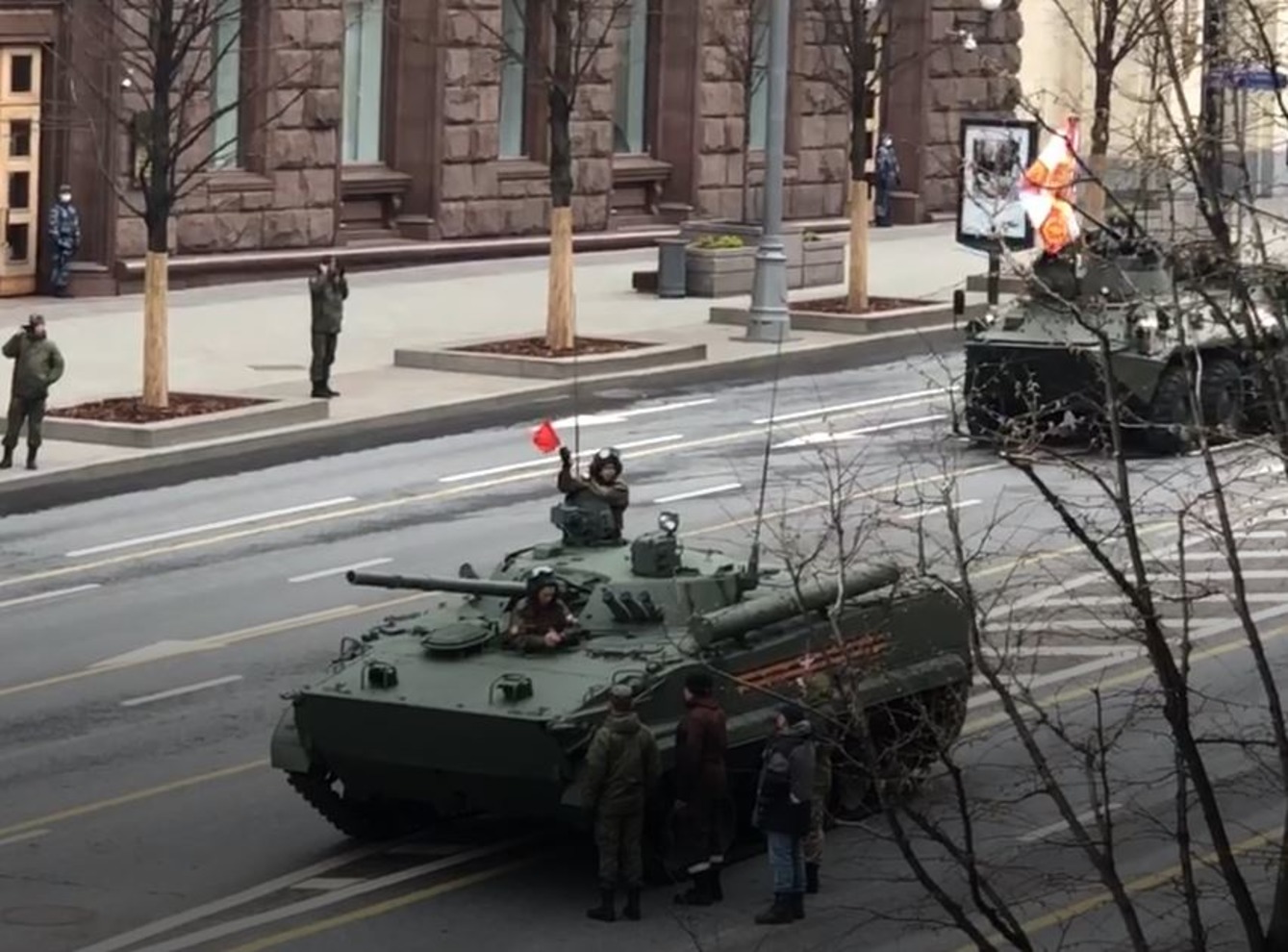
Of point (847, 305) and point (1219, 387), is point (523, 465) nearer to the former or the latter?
point (1219, 387)

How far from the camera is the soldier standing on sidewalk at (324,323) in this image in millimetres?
35594

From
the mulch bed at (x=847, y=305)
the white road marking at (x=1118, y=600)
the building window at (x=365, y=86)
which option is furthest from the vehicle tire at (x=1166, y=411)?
the building window at (x=365, y=86)

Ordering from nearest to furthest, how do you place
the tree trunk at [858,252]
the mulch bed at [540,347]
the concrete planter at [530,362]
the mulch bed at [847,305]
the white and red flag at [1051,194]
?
the white and red flag at [1051,194] < the concrete planter at [530,362] < the mulch bed at [540,347] < the tree trunk at [858,252] < the mulch bed at [847,305]

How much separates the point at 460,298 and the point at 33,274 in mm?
5881

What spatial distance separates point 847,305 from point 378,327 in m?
6.62

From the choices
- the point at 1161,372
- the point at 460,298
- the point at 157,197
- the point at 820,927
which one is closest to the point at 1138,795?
the point at 820,927

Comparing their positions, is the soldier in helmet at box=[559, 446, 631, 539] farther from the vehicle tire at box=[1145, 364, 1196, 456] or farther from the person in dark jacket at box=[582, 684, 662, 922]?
the vehicle tire at box=[1145, 364, 1196, 456]

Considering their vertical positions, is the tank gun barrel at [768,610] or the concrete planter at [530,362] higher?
the concrete planter at [530,362]

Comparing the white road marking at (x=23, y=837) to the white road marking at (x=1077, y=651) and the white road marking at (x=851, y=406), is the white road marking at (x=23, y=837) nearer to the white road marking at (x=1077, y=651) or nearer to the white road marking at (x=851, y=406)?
the white road marking at (x=1077, y=651)

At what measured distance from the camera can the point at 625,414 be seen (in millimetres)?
36312

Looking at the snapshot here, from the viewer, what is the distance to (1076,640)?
2467 cm

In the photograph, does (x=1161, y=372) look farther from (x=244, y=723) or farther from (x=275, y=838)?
(x=275, y=838)

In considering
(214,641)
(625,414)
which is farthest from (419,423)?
(214,641)

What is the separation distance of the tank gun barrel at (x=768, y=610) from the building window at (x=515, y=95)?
33602 millimetres
